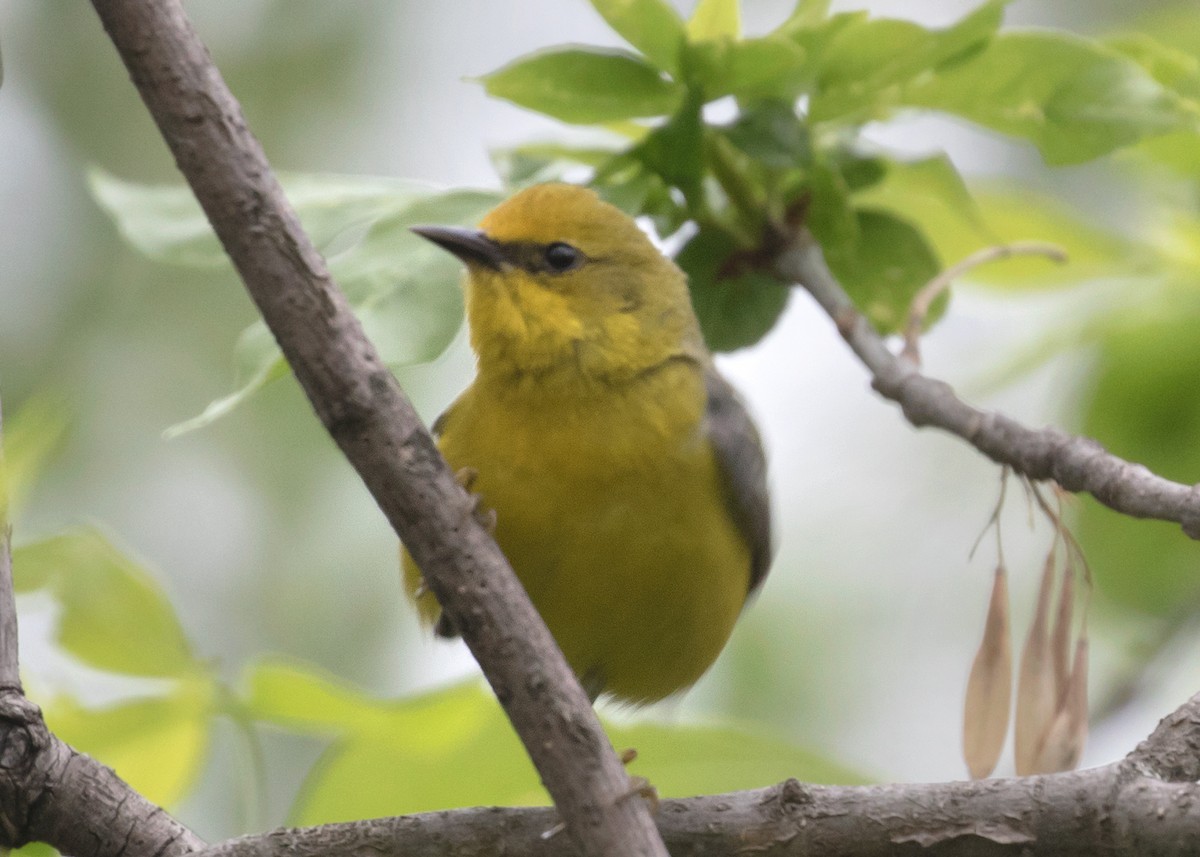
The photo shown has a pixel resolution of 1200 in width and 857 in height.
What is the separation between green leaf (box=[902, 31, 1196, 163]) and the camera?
3.02 meters

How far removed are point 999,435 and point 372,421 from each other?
1.26 meters

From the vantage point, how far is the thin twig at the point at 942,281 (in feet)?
9.79

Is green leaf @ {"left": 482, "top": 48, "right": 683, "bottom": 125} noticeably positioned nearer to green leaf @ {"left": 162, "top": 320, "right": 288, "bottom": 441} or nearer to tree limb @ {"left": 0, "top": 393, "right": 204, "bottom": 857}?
green leaf @ {"left": 162, "top": 320, "right": 288, "bottom": 441}

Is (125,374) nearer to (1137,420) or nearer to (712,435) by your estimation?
(712,435)

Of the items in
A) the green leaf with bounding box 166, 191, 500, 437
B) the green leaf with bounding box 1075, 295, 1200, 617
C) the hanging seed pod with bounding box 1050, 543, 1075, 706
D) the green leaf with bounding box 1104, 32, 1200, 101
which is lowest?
the hanging seed pod with bounding box 1050, 543, 1075, 706

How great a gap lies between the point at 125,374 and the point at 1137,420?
14.1 feet

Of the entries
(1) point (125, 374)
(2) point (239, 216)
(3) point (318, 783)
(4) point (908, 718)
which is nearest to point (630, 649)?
(3) point (318, 783)

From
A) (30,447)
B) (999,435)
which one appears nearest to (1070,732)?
(999,435)

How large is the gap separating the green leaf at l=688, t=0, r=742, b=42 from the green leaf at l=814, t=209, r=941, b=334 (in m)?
0.55

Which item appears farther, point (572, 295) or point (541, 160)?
point (572, 295)

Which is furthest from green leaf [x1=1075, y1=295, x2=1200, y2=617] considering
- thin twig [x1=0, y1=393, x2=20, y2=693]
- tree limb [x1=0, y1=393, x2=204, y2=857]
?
thin twig [x1=0, y1=393, x2=20, y2=693]

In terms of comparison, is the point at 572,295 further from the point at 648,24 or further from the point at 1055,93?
the point at 1055,93

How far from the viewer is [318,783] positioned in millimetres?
2740

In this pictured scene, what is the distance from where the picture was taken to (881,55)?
3.04 metres
